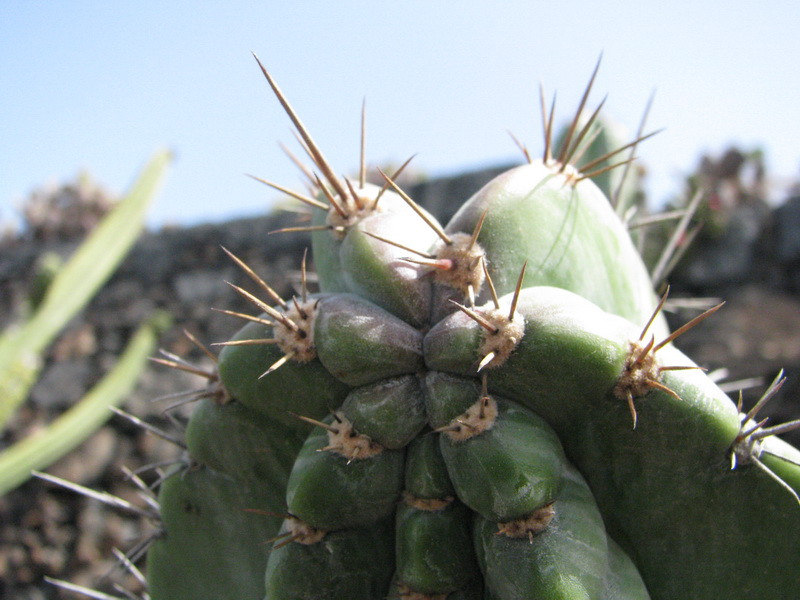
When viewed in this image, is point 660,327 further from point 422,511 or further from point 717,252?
point 717,252

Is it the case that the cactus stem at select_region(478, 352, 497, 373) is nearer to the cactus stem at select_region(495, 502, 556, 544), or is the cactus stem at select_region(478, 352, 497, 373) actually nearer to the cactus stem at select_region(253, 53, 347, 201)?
the cactus stem at select_region(495, 502, 556, 544)

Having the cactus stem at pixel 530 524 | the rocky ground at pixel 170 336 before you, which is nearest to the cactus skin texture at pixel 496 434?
the cactus stem at pixel 530 524

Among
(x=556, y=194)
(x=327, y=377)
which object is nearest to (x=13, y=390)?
(x=327, y=377)

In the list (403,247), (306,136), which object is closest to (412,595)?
(403,247)

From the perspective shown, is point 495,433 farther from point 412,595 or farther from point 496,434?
point 412,595

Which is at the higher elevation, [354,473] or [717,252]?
[354,473]

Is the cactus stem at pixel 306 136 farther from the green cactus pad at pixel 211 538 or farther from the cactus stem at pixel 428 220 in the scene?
the green cactus pad at pixel 211 538
